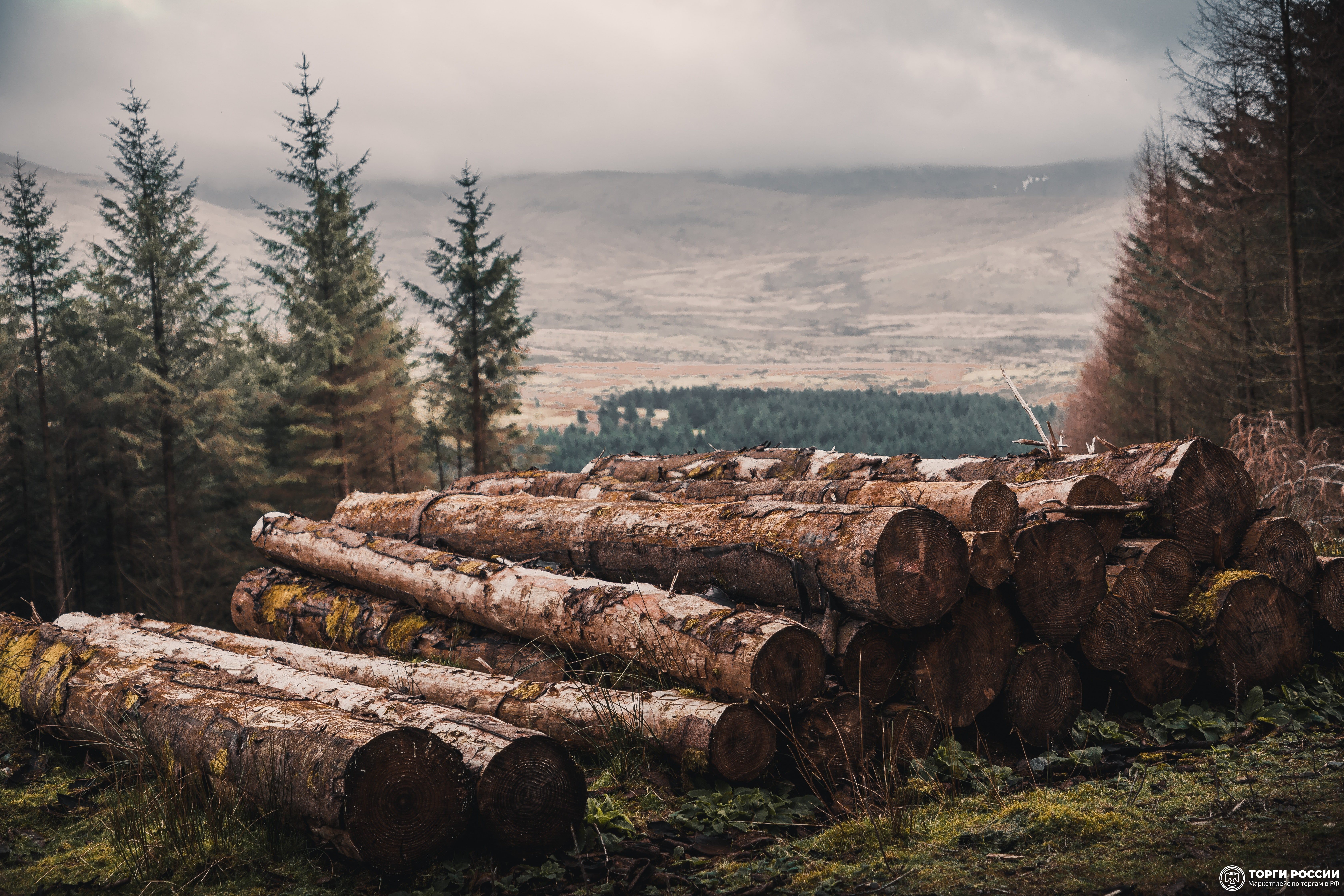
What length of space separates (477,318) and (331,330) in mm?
4393

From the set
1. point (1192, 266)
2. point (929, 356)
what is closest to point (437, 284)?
point (1192, 266)

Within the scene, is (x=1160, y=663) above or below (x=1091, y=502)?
below

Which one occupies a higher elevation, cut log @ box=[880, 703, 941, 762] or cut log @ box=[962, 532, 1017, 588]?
cut log @ box=[962, 532, 1017, 588]

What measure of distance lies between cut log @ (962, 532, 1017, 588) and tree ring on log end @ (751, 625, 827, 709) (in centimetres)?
98

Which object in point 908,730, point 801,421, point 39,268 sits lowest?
point 908,730

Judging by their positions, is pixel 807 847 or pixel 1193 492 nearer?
pixel 807 847

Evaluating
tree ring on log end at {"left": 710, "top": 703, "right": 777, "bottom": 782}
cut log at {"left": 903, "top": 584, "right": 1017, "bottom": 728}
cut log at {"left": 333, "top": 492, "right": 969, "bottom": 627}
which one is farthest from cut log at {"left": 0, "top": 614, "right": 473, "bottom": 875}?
cut log at {"left": 903, "top": 584, "right": 1017, "bottom": 728}

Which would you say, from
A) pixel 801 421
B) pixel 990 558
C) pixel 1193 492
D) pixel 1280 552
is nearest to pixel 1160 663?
pixel 1193 492

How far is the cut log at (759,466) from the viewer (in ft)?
23.5

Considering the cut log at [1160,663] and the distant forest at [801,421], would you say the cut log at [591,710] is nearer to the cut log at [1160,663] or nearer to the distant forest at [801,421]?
the cut log at [1160,663]

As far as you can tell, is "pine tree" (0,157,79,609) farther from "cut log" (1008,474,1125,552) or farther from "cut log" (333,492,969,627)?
"cut log" (1008,474,1125,552)

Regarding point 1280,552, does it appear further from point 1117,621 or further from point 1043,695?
point 1043,695

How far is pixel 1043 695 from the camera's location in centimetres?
490

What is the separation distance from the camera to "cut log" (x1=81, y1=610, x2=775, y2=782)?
4117mm
